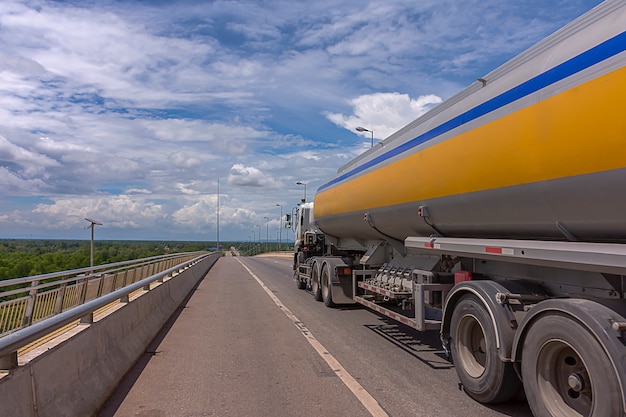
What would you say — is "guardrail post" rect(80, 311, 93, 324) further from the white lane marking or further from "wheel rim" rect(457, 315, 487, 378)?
"wheel rim" rect(457, 315, 487, 378)

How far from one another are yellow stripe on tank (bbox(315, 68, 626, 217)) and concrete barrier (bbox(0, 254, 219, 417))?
4608 mm

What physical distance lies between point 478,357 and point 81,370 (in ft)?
14.1

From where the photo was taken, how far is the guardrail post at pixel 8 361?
3725mm

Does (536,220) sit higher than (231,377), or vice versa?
(536,220)

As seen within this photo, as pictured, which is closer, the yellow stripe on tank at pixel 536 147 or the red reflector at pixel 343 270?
the yellow stripe on tank at pixel 536 147

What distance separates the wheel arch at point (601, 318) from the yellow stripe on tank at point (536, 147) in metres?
1.09

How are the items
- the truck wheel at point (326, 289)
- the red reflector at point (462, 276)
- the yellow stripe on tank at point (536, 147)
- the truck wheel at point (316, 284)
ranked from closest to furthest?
1. the yellow stripe on tank at point (536, 147)
2. the red reflector at point (462, 276)
3. the truck wheel at point (326, 289)
4. the truck wheel at point (316, 284)

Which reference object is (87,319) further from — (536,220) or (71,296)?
(536,220)

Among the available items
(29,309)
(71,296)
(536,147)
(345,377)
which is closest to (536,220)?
(536,147)

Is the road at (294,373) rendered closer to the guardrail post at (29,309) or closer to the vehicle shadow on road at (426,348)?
the vehicle shadow on road at (426,348)

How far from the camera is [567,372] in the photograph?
4375 mm

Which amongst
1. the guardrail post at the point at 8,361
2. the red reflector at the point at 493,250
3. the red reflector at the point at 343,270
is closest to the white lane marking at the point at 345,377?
the red reflector at the point at 493,250

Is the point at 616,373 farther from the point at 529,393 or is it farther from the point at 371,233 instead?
the point at 371,233

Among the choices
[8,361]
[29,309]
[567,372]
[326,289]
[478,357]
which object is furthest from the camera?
[326,289]
